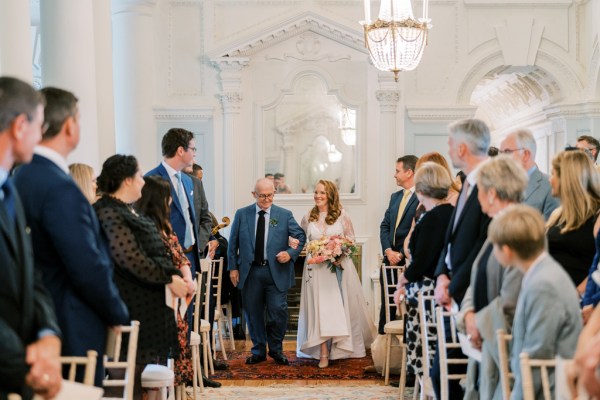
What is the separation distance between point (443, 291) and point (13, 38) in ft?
10.2

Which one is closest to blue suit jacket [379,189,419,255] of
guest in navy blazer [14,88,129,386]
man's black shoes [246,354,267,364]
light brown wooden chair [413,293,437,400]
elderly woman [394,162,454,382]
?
man's black shoes [246,354,267,364]

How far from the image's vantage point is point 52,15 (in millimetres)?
7227

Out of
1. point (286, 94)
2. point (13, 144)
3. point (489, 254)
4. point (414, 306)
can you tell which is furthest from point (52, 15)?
point (286, 94)

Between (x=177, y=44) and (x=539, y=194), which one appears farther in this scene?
(x=177, y=44)

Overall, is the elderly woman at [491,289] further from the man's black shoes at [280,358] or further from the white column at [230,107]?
the white column at [230,107]

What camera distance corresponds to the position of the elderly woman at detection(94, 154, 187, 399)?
493 centimetres

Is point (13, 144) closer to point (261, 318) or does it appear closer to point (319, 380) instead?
point (319, 380)

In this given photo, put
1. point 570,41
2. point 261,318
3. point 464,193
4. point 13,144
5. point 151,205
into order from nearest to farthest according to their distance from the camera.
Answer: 1. point 13,144
2. point 464,193
3. point 151,205
4. point 261,318
5. point 570,41

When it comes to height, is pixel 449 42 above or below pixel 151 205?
above

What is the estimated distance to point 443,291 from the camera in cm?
531

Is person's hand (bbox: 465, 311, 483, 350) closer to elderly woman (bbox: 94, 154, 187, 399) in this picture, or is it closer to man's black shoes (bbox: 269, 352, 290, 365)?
elderly woman (bbox: 94, 154, 187, 399)

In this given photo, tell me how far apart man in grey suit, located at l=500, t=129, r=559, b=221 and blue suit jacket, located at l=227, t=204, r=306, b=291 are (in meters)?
3.87

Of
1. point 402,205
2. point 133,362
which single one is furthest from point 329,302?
point 133,362

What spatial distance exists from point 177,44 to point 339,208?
407 centimetres
